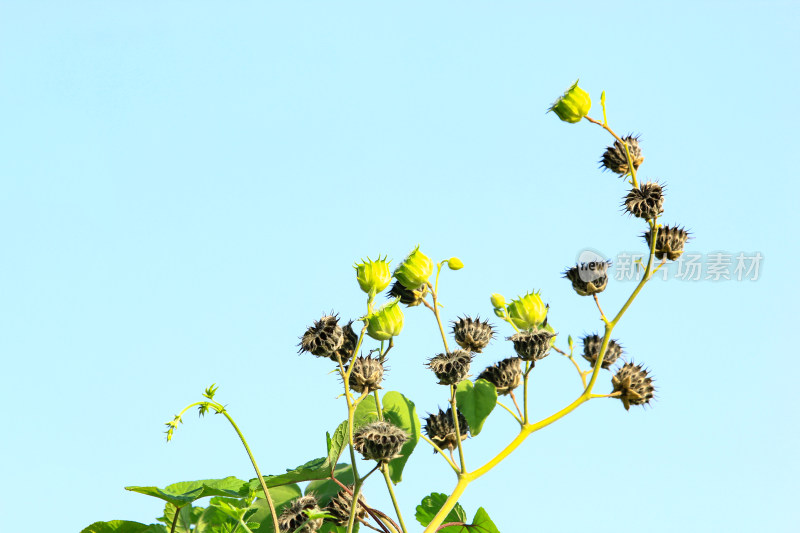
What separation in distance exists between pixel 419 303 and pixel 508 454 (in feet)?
1.75

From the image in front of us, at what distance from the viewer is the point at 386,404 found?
2.45 meters

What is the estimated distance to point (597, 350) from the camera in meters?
2.53

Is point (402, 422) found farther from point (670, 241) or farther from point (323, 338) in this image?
point (670, 241)

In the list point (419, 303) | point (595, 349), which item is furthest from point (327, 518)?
point (595, 349)

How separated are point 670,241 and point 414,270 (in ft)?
2.78

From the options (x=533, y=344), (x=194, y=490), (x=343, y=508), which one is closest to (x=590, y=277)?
(x=533, y=344)

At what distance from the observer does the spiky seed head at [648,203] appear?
243cm

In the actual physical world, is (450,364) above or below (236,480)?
above

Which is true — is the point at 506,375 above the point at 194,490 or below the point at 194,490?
above

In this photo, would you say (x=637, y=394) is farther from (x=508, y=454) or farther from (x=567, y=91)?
(x=567, y=91)

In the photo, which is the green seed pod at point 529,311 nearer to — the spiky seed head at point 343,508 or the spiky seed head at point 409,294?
the spiky seed head at point 409,294

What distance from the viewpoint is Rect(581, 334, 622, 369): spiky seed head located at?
98.1 inches

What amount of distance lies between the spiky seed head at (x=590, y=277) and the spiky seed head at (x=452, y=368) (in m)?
0.52

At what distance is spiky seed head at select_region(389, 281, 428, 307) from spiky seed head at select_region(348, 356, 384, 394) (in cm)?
29
